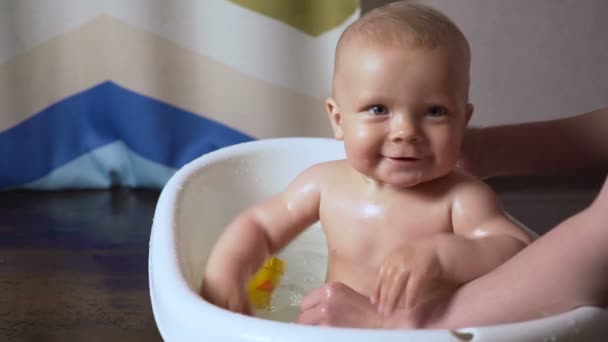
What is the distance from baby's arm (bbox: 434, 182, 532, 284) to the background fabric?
809mm

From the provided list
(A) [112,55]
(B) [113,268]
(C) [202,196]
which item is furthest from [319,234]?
(A) [112,55]

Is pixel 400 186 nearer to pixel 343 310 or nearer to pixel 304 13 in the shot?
pixel 343 310

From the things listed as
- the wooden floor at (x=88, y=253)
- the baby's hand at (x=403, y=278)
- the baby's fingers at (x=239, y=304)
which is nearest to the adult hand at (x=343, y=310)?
the baby's hand at (x=403, y=278)

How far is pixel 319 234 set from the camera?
108 centimetres

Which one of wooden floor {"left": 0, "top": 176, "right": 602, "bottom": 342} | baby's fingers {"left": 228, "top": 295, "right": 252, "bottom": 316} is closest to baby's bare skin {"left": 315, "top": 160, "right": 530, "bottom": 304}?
baby's fingers {"left": 228, "top": 295, "right": 252, "bottom": 316}

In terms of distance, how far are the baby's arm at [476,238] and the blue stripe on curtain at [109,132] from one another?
0.87m

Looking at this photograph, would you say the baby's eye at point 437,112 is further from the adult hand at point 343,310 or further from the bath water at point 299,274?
the bath water at point 299,274

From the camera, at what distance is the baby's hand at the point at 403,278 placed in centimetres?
57

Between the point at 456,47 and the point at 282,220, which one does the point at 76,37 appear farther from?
the point at 456,47

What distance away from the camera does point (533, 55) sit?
1.59 metres

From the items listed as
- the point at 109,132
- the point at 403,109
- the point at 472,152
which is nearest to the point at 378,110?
the point at 403,109

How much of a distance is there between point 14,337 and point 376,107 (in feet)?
1.91

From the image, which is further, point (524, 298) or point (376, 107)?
point (376, 107)

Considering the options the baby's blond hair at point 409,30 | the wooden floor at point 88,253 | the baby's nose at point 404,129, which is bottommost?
the wooden floor at point 88,253
